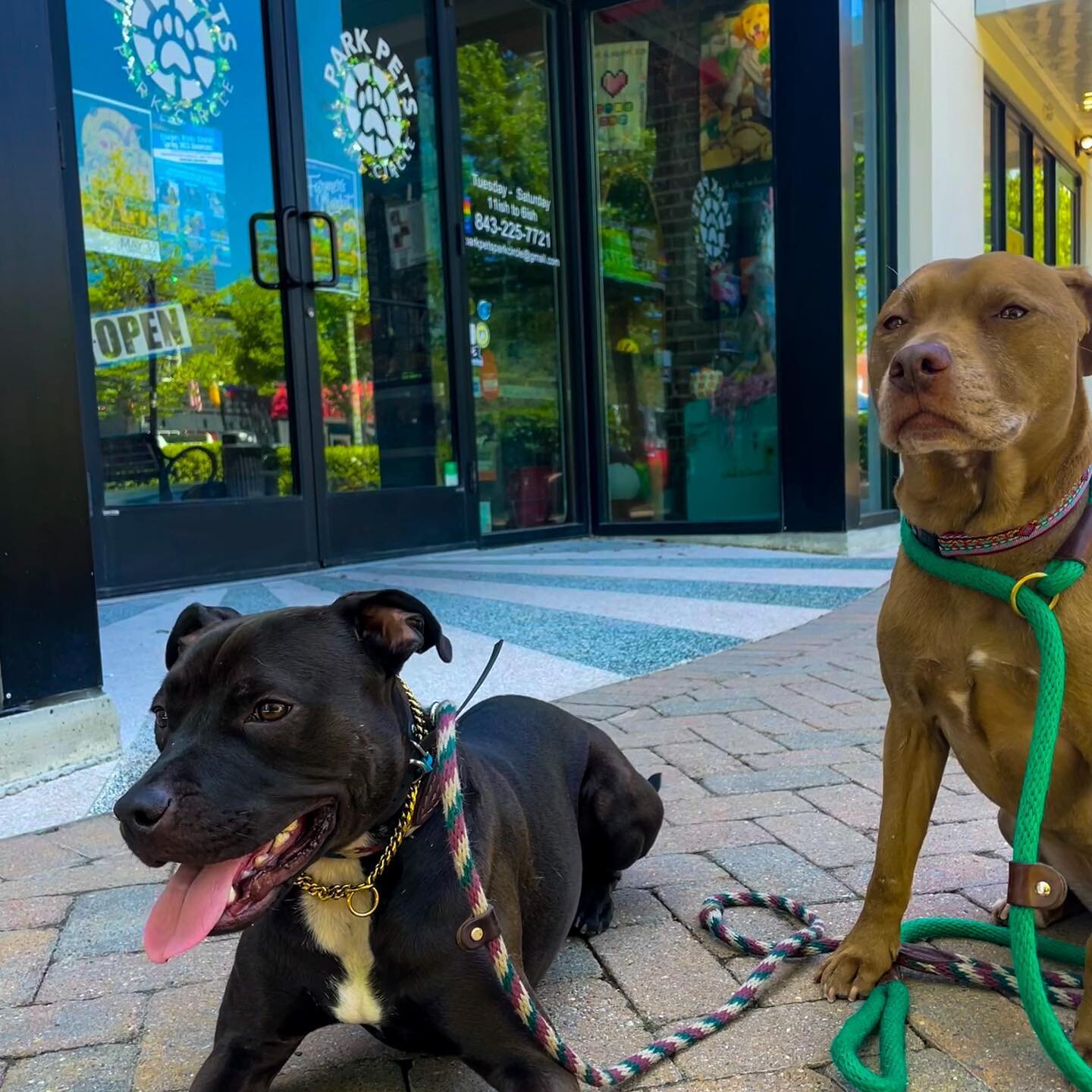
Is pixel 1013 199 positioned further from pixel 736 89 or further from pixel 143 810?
pixel 143 810

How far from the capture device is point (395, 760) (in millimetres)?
1648

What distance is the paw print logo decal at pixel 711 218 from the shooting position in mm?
9211

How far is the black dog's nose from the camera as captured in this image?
4.73 ft

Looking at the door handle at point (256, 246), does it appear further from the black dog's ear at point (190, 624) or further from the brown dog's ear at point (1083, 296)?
the brown dog's ear at point (1083, 296)

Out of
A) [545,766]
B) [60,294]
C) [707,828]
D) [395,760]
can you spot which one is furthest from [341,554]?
[395,760]

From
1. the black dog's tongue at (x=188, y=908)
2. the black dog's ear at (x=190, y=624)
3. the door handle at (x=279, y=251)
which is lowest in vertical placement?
the black dog's tongue at (x=188, y=908)

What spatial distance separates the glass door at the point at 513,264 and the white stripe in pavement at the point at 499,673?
12.4 feet

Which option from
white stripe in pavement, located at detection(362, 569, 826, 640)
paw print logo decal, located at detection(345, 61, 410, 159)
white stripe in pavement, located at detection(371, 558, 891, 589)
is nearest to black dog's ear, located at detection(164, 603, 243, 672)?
white stripe in pavement, located at detection(362, 569, 826, 640)

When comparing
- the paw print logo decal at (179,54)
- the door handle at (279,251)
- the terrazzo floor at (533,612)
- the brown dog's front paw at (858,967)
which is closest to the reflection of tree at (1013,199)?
the terrazzo floor at (533,612)

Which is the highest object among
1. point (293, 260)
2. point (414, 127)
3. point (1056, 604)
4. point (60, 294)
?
point (414, 127)

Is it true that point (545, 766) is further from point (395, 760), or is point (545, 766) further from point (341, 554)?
point (341, 554)

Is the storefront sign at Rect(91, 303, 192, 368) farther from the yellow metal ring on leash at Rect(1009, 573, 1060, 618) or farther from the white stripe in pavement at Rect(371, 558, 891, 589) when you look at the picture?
the yellow metal ring on leash at Rect(1009, 573, 1060, 618)

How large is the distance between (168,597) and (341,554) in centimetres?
154

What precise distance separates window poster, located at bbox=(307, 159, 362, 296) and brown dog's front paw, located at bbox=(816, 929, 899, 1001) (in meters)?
6.11
